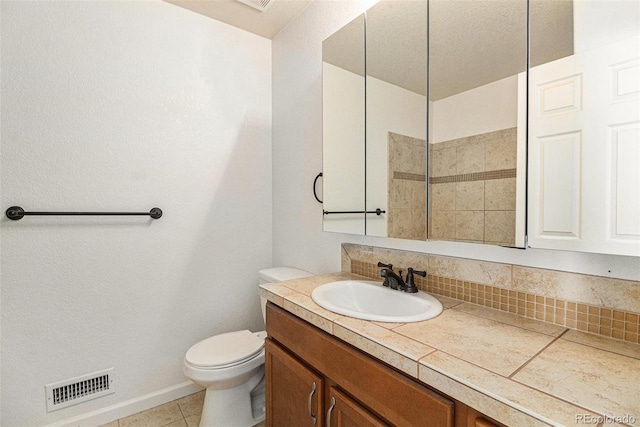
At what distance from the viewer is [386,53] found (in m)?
1.39

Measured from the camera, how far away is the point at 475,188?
3.44 feet

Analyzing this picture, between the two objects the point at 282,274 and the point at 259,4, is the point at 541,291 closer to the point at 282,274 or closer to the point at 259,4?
the point at 282,274

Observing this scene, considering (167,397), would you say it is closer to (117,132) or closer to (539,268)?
(117,132)

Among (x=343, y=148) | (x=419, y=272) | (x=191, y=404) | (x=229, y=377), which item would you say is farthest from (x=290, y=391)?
(x=343, y=148)

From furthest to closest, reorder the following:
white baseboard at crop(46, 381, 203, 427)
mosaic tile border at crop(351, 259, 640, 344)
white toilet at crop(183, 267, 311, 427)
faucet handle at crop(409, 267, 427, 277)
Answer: white baseboard at crop(46, 381, 203, 427) → white toilet at crop(183, 267, 311, 427) → faucet handle at crop(409, 267, 427, 277) → mosaic tile border at crop(351, 259, 640, 344)

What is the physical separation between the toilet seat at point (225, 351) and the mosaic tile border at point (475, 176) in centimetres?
124

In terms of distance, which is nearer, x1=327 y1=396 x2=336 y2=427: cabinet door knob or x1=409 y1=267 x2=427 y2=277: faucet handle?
x1=327 y1=396 x2=336 y2=427: cabinet door knob

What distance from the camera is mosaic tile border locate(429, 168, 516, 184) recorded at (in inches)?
37.9

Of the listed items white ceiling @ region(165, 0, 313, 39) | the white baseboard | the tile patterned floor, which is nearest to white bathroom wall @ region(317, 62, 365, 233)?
white ceiling @ region(165, 0, 313, 39)

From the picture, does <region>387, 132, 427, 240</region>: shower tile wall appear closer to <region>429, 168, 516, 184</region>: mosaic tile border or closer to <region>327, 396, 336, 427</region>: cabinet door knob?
<region>429, 168, 516, 184</region>: mosaic tile border

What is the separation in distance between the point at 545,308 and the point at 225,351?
1.45m

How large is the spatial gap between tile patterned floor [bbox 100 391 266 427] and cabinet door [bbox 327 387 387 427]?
3.13 feet

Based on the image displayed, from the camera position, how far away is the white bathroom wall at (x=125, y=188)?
148 cm

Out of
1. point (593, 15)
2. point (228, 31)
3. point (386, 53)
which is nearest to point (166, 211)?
point (228, 31)
